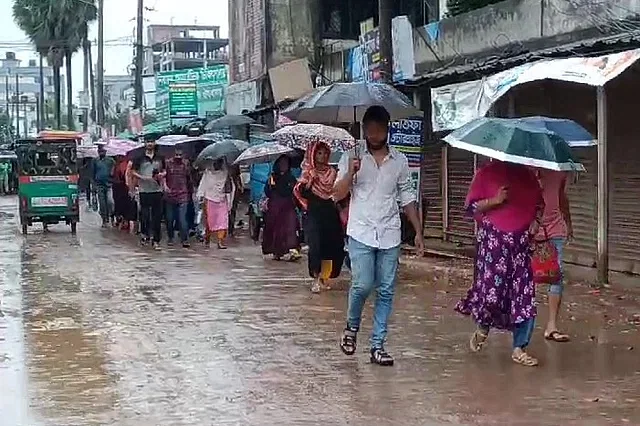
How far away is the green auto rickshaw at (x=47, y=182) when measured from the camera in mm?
23000

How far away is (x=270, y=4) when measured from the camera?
26344mm

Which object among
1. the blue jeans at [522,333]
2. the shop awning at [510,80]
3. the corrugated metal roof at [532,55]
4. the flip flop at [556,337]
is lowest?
the flip flop at [556,337]

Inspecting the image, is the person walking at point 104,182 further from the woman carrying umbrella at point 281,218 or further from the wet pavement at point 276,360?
the wet pavement at point 276,360

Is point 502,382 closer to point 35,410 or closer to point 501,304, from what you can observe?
point 501,304

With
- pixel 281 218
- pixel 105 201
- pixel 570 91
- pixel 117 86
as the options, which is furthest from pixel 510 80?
pixel 117 86

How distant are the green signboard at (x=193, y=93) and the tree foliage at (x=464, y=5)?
1642cm

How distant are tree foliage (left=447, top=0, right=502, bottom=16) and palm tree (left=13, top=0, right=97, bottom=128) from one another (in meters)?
37.7

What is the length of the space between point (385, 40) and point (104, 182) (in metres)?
10.9

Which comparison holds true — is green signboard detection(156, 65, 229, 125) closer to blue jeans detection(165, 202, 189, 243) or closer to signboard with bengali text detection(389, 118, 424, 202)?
blue jeans detection(165, 202, 189, 243)

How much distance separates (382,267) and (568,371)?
1.48 m

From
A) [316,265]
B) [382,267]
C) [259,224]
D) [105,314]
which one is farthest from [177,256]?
[382,267]

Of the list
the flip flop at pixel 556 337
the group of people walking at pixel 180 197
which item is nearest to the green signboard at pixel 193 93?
the group of people walking at pixel 180 197

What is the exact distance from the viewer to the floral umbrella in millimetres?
13930

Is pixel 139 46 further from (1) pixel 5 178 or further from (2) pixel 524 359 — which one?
(2) pixel 524 359
